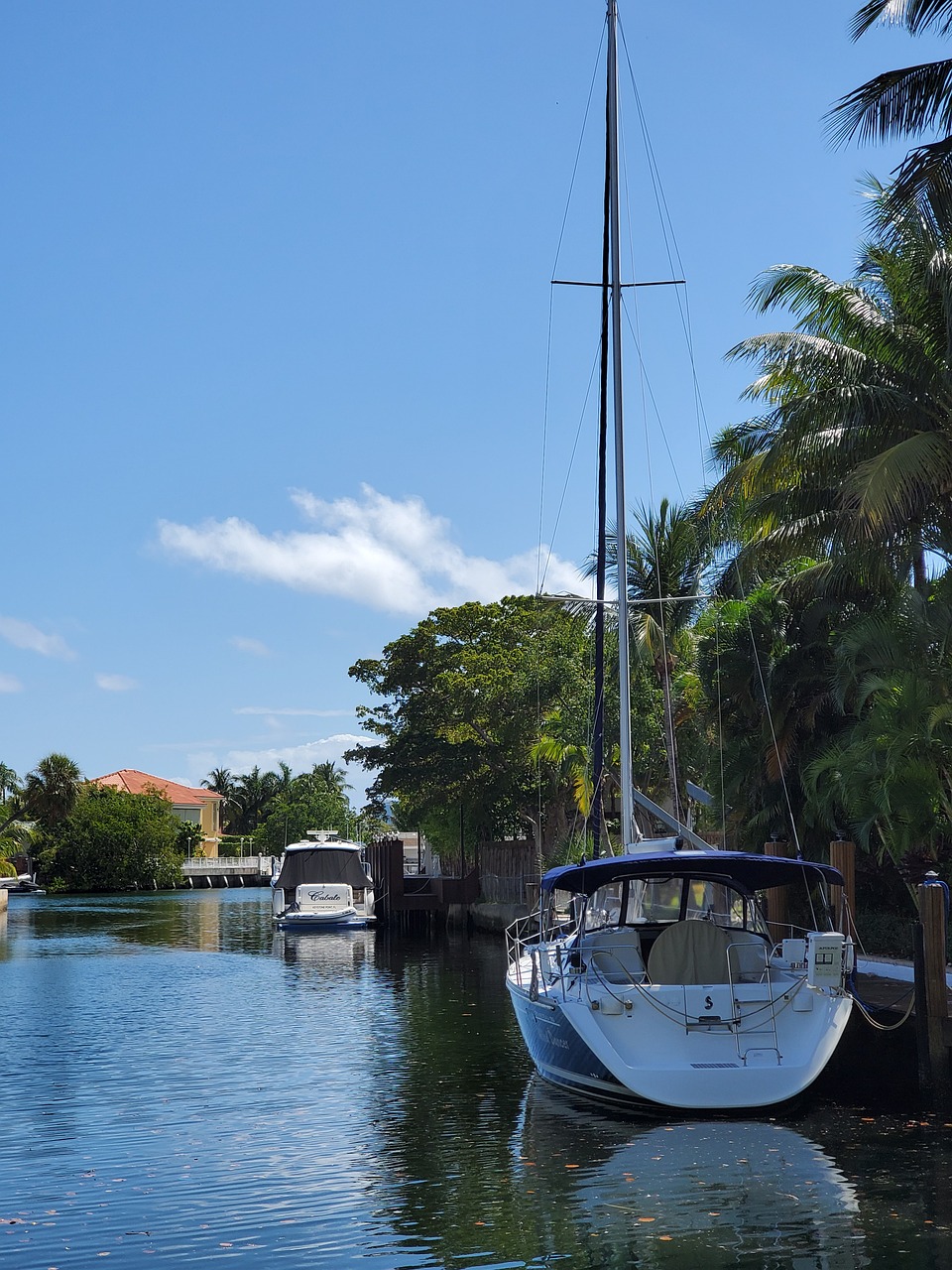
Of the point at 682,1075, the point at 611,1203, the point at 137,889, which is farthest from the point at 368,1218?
the point at 137,889

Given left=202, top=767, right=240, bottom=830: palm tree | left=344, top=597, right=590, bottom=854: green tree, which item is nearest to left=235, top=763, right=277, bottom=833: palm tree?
left=202, top=767, right=240, bottom=830: palm tree

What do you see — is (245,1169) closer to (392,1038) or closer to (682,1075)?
(682,1075)

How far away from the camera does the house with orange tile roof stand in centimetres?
12369

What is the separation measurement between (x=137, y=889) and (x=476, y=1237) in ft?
295

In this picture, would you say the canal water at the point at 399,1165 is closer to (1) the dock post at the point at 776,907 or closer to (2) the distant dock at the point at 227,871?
(1) the dock post at the point at 776,907

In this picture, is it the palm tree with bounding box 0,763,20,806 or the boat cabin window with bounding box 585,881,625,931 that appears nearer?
the boat cabin window with bounding box 585,881,625,931

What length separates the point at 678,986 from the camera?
14172 millimetres

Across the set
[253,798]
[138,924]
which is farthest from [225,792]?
[138,924]

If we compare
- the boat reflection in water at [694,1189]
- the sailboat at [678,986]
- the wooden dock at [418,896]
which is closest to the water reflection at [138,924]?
the wooden dock at [418,896]

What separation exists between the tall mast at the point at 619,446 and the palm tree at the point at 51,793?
78.9m

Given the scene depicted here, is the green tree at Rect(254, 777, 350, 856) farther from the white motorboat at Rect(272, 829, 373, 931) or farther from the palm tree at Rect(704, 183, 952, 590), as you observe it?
the palm tree at Rect(704, 183, 952, 590)

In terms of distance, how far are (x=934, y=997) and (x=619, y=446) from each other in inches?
396

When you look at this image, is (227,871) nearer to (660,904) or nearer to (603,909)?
(603,909)

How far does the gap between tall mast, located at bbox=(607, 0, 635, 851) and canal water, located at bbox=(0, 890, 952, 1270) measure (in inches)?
171
